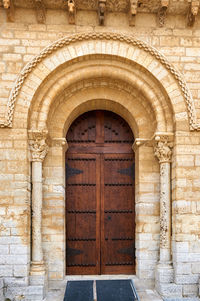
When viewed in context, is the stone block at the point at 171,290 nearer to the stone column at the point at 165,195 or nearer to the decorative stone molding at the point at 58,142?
the stone column at the point at 165,195

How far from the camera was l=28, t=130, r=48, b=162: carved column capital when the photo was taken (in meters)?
5.55

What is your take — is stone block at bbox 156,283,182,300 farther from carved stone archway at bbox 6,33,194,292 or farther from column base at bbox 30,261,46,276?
column base at bbox 30,261,46,276

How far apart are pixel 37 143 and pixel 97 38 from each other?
6.98 feet

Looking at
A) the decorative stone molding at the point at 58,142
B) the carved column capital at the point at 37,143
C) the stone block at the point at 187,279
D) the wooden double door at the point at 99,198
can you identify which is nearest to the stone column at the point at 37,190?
the carved column capital at the point at 37,143

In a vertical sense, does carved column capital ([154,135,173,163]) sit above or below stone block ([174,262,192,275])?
above

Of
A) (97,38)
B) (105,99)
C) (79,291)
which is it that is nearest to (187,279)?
(79,291)

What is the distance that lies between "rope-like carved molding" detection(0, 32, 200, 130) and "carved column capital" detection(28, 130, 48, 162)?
0.43 m

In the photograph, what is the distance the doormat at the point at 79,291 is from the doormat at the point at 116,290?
0.14m

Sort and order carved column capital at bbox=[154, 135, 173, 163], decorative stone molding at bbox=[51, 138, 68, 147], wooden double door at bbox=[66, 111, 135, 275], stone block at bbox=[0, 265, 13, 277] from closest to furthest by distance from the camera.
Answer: stone block at bbox=[0, 265, 13, 277]
carved column capital at bbox=[154, 135, 173, 163]
decorative stone molding at bbox=[51, 138, 68, 147]
wooden double door at bbox=[66, 111, 135, 275]

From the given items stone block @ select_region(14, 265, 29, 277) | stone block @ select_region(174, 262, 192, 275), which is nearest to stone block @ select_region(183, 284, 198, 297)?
stone block @ select_region(174, 262, 192, 275)

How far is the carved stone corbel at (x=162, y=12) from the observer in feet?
18.1

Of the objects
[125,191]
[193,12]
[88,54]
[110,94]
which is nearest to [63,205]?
[125,191]

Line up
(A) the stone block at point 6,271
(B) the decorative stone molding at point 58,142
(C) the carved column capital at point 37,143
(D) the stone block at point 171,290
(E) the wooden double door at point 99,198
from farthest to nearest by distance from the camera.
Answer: (E) the wooden double door at point 99,198
(B) the decorative stone molding at point 58,142
(C) the carved column capital at point 37,143
(D) the stone block at point 171,290
(A) the stone block at point 6,271

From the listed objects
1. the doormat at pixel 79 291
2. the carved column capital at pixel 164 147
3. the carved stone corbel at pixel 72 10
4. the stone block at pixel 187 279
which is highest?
the carved stone corbel at pixel 72 10
